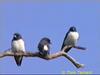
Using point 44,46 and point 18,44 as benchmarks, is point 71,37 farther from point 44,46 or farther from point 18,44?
point 44,46

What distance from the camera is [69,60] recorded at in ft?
28.0

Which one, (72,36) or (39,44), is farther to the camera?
(72,36)


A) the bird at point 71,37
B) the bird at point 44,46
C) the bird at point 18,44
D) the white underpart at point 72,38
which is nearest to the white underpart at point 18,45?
the bird at point 18,44

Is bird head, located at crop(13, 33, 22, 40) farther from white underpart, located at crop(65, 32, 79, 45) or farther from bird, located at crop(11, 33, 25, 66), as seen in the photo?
white underpart, located at crop(65, 32, 79, 45)

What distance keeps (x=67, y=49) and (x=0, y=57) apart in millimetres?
1479

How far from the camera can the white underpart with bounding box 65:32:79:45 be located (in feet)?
36.3

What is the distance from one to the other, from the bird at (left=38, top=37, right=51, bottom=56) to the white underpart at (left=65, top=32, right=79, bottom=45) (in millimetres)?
1119

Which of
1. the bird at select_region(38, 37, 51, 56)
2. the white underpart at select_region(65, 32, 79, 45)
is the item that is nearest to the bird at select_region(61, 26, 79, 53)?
the white underpart at select_region(65, 32, 79, 45)

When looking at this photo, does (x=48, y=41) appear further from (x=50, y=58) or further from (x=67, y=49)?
(x=50, y=58)

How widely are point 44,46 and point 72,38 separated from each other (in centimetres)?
153

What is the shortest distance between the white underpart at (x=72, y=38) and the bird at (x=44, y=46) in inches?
44.0

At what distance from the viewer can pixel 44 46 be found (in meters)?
9.73

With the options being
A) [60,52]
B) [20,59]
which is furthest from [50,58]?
[20,59]

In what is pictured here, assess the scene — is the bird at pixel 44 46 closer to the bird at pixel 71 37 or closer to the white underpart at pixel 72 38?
the bird at pixel 71 37
